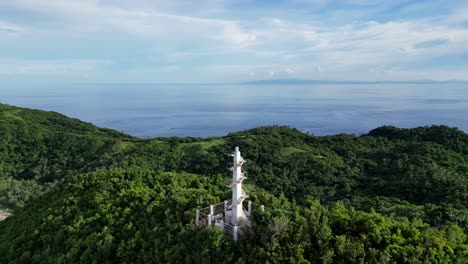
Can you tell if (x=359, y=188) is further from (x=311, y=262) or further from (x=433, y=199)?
(x=311, y=262)

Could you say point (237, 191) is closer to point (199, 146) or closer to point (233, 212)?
point (233, 212)

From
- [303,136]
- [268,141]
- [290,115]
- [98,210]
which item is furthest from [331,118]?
[98,210]

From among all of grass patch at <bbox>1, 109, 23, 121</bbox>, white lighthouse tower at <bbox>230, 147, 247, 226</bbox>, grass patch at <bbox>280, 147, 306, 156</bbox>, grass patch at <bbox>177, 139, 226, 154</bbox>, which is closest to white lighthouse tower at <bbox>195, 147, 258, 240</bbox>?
white lighthouse tower at <bbox>230, 147, 247, 226</bbox>

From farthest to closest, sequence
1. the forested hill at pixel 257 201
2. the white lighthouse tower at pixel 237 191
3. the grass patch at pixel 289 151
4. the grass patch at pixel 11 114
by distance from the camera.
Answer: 1. the grass patch at pixel 11 114
2. the grass patch at pixel 289 151
3. the white lighthouse tower at pixel 237 191
4. the forested hill at pixel 257 201

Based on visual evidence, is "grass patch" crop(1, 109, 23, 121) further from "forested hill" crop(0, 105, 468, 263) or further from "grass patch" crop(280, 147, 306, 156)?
"grass patch" crop(280, 147, 306, 156)

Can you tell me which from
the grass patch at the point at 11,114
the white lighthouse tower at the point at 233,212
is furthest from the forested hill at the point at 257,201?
the grass patch at the point at 11,114

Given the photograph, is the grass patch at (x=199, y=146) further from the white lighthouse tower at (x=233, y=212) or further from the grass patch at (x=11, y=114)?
the grass patch at (x=11, y=114)
